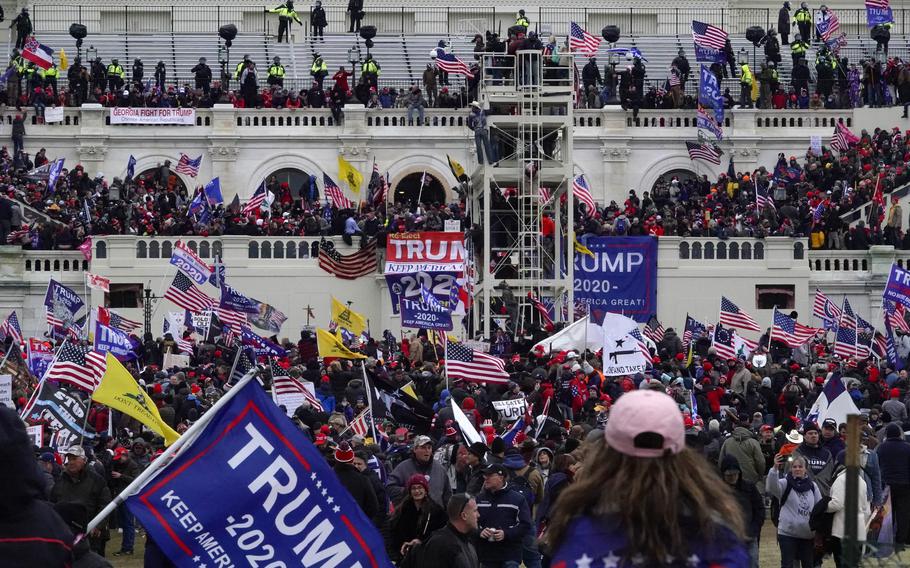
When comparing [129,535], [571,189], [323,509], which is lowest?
[129,535]

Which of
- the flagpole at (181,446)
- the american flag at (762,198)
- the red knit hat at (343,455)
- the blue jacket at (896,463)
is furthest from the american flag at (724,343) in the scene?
the flagpole at (181,446)

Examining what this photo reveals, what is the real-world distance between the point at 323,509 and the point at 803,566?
7.29m

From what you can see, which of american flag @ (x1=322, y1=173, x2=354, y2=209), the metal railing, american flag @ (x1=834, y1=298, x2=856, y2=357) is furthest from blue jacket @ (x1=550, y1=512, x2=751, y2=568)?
the metal railing

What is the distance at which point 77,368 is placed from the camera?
2683cm

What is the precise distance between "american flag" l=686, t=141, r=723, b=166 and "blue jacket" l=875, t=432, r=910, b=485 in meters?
35.6

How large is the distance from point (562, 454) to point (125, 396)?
4.19 m

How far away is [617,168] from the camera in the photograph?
183 ft

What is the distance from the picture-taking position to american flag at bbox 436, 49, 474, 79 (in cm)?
5406

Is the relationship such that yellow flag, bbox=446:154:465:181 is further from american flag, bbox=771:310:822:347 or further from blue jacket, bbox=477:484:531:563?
blue jacket, bbox=477:484:531:563

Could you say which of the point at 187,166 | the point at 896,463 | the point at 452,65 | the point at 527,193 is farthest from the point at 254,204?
the point at 896,463

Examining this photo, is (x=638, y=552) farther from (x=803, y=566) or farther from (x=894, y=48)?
(x=894, y=48)

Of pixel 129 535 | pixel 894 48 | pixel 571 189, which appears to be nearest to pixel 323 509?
pixel 129 535

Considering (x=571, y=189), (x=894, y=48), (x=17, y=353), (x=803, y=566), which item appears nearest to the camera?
(x=803, y=566)

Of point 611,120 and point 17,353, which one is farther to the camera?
point 611,120
